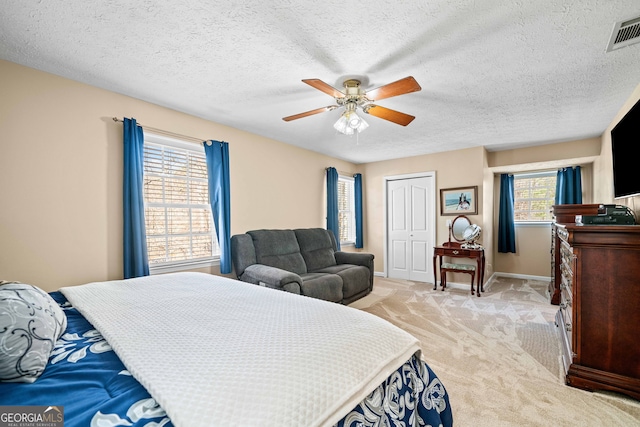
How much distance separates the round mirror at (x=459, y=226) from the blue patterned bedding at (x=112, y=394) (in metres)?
3.95

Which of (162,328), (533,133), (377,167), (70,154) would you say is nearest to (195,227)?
(70,154)

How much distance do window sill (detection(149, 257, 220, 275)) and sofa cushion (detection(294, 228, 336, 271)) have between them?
49.7 inches

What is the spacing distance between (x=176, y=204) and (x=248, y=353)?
258 cm

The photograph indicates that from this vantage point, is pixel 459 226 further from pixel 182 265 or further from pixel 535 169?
pixel 182 265

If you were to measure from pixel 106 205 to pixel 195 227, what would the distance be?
900 millimetres

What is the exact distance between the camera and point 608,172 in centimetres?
341

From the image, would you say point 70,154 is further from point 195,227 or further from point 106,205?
point 195,227

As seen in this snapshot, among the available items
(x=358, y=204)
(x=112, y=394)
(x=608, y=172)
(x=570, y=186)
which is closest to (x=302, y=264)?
(x=358, y=204)

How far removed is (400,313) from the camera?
11.3ft

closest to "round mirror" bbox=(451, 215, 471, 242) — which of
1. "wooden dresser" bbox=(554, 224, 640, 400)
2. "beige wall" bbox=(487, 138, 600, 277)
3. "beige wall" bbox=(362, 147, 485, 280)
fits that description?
"beige wall" bbox=(362, 147, 485, 280)

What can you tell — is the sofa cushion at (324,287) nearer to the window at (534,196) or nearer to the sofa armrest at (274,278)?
the sofa armrest at (274,278)

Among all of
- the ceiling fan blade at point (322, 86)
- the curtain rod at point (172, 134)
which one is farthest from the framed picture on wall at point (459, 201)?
the curtain rod at point (172, 134)

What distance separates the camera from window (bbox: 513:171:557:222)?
5.22m

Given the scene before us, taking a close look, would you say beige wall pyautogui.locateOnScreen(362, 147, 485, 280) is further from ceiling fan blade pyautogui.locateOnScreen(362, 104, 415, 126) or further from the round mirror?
ceiling fan blade pyautogui.locateOnScreen(362, 104, 415, 126)
